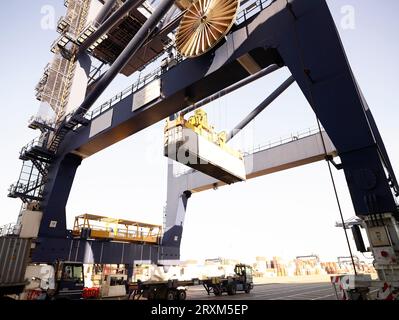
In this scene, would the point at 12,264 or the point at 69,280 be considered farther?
the point at 69,280

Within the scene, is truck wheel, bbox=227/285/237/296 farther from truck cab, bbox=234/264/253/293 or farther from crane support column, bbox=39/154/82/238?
crane support column, bbox=39/154/82/238

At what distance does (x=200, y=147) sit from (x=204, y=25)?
14.5 feet

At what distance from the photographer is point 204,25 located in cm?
909

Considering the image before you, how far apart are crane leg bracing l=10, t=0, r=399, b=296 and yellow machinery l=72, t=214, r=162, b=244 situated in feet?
2.96

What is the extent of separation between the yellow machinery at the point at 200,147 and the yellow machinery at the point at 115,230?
31.1 feet

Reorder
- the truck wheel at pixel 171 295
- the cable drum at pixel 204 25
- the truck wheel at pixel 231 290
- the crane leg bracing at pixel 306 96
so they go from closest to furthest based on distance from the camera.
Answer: the crane leg bracing at pixel 306 96, the cable drum at pixel 204 25, the truck wheel at pixel 171 295, the truck wheel at pixel 231 290

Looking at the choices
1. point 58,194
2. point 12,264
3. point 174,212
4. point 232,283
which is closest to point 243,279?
point 232,283

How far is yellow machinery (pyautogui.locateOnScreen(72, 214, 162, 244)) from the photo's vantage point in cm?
1518

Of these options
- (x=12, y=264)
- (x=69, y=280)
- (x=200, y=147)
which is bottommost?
(x=69, y=280)

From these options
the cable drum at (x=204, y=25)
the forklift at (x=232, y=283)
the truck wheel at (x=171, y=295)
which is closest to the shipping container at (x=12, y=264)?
the truck wheel at (x=171, y=295)

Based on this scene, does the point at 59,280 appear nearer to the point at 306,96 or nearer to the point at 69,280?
the point at 69,280

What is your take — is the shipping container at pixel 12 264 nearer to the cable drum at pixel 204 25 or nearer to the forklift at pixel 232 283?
the cable drum at pixel 204 25

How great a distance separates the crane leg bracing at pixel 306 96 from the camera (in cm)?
602
